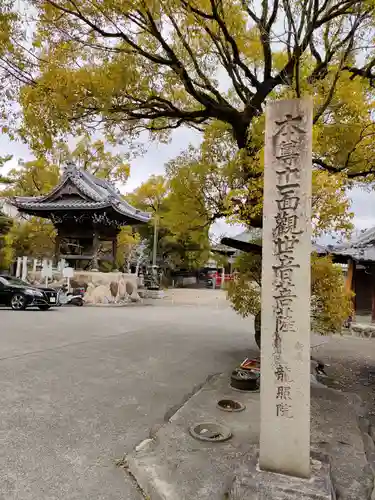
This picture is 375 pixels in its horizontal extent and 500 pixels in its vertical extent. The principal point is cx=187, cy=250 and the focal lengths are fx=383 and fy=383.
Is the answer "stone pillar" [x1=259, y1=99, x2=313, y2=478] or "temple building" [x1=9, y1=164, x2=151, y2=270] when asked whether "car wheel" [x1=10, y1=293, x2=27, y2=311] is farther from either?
"stone pillar" [x1=259, y1=99, x2=313, y2=478]

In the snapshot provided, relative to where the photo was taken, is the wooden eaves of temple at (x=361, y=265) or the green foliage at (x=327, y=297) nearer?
the green foliage at (x=327, y=297)

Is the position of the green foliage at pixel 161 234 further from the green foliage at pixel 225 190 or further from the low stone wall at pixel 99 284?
the green foliage at pixel 225 190

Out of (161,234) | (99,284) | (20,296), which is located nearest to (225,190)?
(20,296)

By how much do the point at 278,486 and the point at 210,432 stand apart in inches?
59.1

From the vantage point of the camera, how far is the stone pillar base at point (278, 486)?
2893mm

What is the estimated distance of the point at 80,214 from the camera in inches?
850

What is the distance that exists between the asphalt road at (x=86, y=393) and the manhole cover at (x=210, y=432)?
1.83 feet

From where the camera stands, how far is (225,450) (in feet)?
12.9

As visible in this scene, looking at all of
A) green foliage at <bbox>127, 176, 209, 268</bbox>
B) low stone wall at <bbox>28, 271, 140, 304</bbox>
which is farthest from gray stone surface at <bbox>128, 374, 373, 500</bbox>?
green foliage at <bbox>127, 176, 209, 268</bbox>

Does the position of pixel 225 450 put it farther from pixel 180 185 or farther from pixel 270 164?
pixel 180 185

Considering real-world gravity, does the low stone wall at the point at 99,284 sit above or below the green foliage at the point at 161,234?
below

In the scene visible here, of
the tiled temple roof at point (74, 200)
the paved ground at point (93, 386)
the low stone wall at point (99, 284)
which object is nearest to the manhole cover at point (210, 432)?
the paved ground at point (93, 386)

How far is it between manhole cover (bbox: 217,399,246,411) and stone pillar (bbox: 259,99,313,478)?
1915 mm

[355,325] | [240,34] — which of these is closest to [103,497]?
[240,34]
